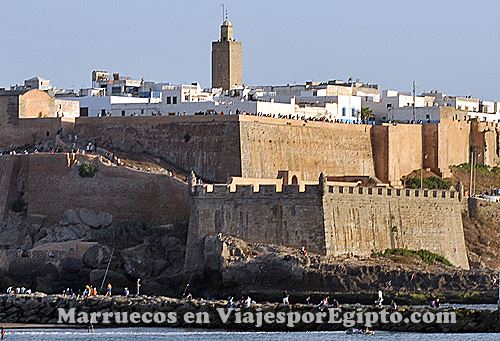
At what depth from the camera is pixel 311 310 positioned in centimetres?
4806

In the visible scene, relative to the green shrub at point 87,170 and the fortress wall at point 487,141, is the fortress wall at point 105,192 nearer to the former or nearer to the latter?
the green shrub at point 87,170

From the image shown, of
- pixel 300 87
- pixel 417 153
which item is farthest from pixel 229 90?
pixel 417 153

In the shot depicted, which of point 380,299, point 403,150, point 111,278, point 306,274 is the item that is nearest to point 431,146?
point 403,150

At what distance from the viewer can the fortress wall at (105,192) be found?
61688 millimetres

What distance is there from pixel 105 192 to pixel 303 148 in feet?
30.0

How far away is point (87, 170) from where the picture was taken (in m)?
63.5

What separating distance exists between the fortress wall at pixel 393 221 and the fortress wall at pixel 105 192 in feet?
18.2

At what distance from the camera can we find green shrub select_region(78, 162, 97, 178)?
63.4 m

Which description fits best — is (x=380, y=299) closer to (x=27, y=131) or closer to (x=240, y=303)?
(x=240, y=303)

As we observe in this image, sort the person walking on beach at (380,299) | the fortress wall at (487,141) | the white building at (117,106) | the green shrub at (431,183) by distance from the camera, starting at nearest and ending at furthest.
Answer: the person walking on beach at (380,299) → the green shrub at (431,183) → the white building at (117,106) → the fortress wall at (487,141)

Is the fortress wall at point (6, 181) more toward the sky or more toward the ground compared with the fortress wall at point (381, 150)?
more toward the ground

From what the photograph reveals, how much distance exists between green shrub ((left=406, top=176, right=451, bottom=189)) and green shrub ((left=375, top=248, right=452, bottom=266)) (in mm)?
10714

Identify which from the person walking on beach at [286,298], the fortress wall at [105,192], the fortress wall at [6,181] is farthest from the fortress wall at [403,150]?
the person walking on beach at [286,298]

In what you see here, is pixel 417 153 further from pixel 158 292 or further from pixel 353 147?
pixel 158 292
